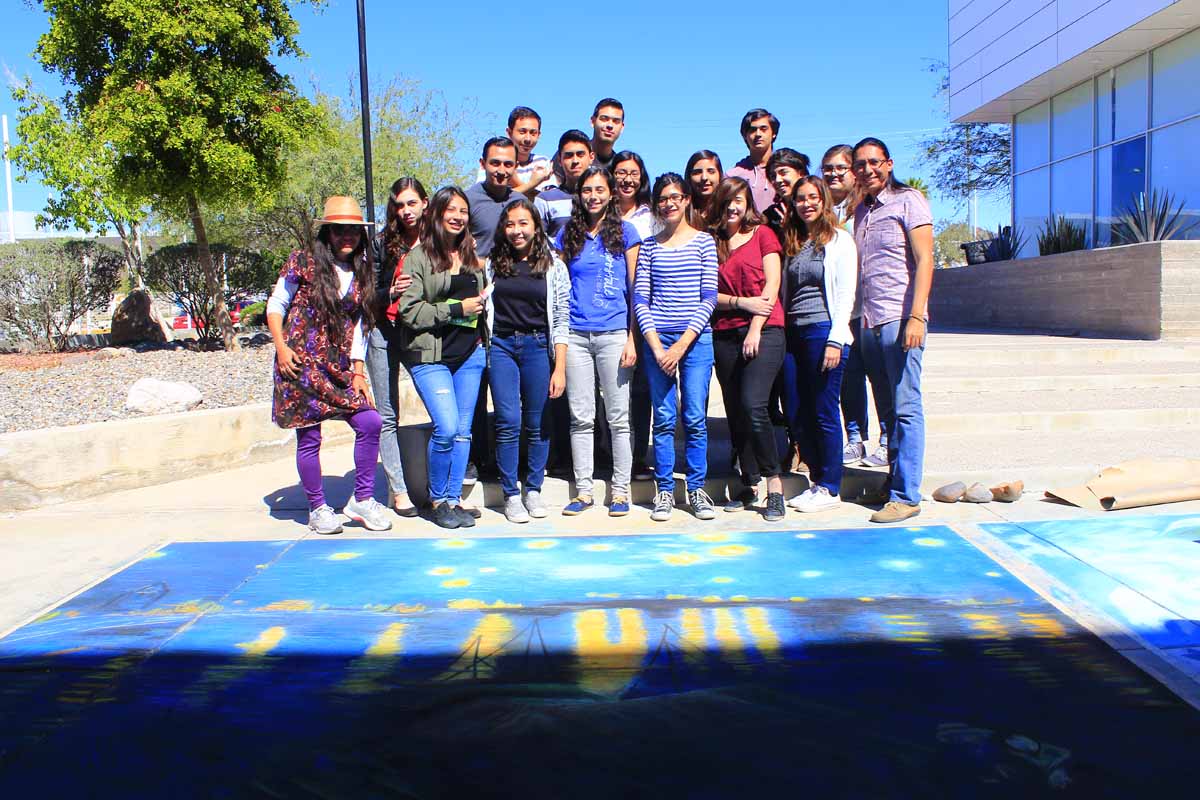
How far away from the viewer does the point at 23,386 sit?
10234mm

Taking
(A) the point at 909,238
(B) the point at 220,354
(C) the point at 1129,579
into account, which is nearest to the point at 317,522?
(A) the point at 909,238

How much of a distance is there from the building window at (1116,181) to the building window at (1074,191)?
0.31m

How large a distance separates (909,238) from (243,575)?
371 centimetres

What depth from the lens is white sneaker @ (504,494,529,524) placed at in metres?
5.11

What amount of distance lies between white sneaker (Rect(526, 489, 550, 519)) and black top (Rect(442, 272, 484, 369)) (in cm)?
86

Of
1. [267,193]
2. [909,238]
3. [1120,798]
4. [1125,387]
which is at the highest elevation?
[267,193]

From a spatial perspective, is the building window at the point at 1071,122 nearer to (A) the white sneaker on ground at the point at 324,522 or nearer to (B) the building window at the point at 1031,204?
(B) the building window at the point at 1031,204

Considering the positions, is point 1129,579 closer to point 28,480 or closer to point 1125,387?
point 1125,387

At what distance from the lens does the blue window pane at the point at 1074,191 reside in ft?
57.5

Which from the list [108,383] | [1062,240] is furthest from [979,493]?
[1062,240]

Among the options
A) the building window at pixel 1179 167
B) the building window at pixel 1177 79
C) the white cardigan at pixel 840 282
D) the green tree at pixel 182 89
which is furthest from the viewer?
the building window at pixel 1177 79

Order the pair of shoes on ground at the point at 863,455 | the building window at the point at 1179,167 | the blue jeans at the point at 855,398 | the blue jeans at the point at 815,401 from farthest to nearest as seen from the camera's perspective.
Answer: the building window at the point at 1179,167 < the pair of shoes on ground at the point at 863,455 < the blue jeans at the point at 855,398 < the blue jeans at the point at 815,401

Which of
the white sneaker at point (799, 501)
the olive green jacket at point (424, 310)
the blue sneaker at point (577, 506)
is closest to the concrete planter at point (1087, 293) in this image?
the white sneaker at point (799, 501)

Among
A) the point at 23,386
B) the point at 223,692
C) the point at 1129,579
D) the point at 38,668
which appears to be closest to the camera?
the point at 223,692
